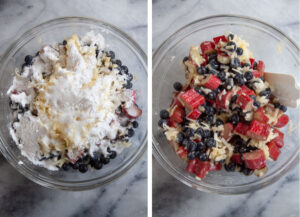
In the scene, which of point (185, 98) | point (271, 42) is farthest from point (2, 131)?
point (271, 42)

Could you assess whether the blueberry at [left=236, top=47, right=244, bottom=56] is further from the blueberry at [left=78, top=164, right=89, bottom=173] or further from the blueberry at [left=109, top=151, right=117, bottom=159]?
the blueberry at [left=78, top=164, right=89, bottom=173]

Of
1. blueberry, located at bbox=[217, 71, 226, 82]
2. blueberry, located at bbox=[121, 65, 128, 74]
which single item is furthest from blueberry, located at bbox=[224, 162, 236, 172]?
blueberry, located at bbox=[121, 65, 128, 74]

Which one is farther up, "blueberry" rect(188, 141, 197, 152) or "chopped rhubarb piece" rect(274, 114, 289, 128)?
"chopped rhubarb piece" rect(274, 114, 289, 128)

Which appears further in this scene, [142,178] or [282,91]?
[142,178]

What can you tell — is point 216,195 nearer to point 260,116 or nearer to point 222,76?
point 260,116

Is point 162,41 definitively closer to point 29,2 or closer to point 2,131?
point 29,2

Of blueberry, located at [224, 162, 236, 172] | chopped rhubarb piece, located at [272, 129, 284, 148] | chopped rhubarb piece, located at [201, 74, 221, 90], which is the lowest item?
blueberry, located at [224, 162, 236, 172]

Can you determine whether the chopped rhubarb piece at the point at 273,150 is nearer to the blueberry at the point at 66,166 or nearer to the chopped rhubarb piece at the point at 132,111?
the chopped rhubarb piece at the point at 132,111
